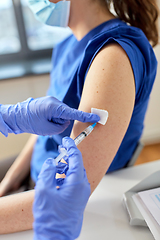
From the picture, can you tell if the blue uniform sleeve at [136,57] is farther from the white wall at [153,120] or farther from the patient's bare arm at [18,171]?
the white wall at [153,120]

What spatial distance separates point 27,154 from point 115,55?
2.43 ft

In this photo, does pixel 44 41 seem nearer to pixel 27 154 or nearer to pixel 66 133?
pixel 27 154

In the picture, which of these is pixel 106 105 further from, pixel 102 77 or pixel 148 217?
pixel 148 217

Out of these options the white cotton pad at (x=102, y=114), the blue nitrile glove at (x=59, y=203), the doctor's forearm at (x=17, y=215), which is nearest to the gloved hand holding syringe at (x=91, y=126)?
the white cotton pad at (x=102, y=114)

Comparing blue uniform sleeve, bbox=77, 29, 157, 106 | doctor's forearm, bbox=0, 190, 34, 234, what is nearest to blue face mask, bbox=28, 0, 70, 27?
blue uniform sleeve, bbox=77, 29, 157, 106

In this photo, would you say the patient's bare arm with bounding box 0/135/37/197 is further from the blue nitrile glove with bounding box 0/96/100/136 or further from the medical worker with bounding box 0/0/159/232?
the blue nitrile glove with bounding box 0/96/100/136

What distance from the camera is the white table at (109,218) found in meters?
0.63

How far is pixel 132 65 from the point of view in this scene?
655 mm

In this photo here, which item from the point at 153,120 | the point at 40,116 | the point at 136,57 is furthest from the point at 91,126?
the point at 153,120

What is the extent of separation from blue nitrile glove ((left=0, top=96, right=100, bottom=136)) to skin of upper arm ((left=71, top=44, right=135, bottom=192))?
5 cm

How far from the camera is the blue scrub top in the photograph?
706 millimetres

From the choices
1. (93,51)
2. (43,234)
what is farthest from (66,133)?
(43,234)

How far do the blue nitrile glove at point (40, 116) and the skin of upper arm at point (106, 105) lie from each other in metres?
0.05

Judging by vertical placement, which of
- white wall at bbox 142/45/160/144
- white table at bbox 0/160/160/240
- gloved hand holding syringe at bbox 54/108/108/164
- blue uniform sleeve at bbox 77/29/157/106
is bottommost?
white wall at bbox 142/45/160/144
